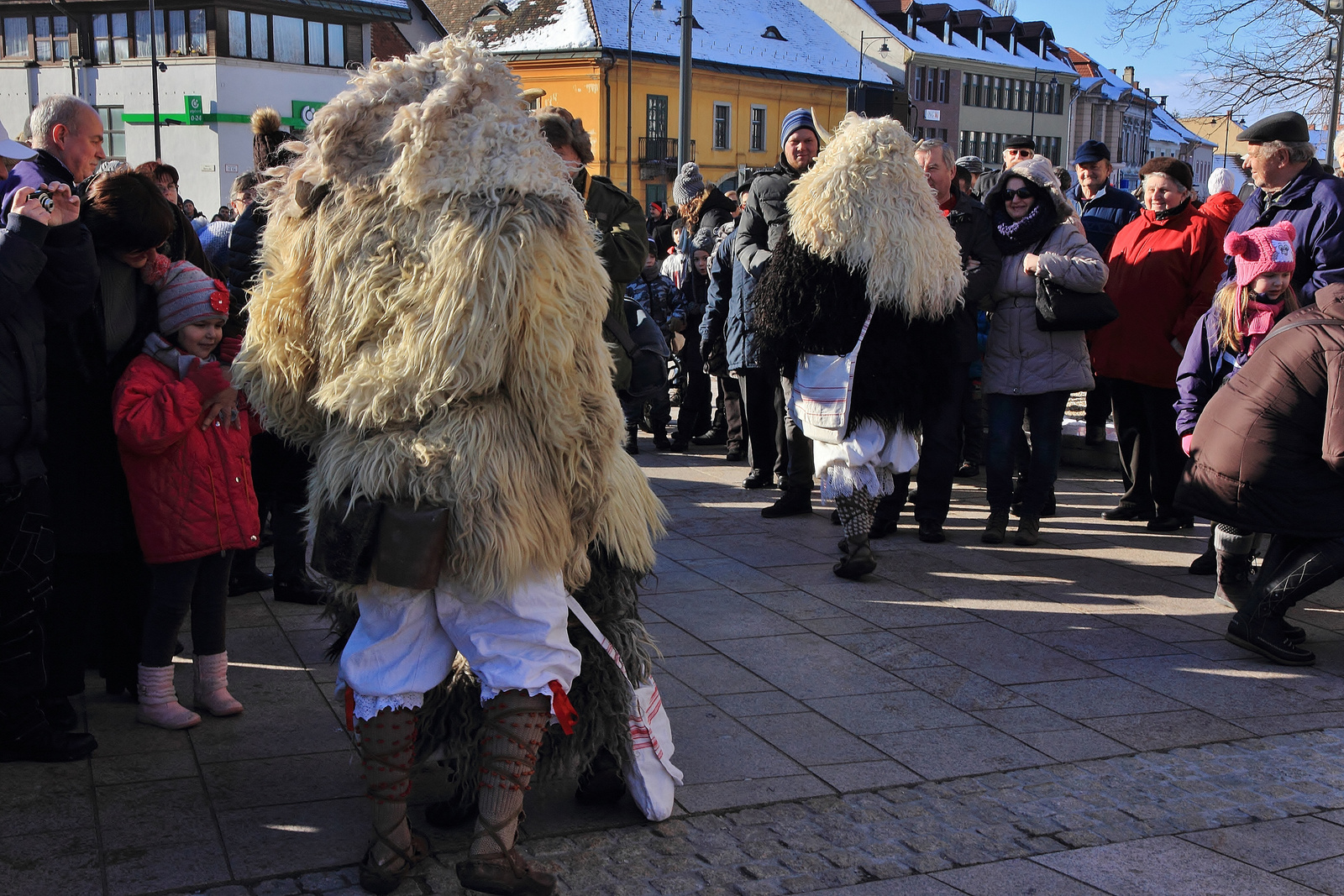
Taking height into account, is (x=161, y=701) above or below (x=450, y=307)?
below

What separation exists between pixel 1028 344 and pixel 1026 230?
2.01ft

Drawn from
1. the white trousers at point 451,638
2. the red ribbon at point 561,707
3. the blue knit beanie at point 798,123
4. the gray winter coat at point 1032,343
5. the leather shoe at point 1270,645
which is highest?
the blue knit beanie at point 798,123

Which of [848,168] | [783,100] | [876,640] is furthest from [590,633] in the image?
[783,100]

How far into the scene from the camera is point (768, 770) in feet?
12.7

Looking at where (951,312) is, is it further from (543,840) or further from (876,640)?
(543,840)

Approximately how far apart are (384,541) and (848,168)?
3.64 metres

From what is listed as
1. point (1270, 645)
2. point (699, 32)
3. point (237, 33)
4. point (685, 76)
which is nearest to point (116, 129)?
point (237, 33)

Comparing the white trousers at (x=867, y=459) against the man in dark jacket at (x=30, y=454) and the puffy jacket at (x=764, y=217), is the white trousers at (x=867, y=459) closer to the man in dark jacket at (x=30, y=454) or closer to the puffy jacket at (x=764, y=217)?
the puffy jacket at (x=764, y=217)

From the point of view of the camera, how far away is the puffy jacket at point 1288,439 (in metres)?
4.91

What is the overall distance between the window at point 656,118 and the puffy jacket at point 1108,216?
42.3m

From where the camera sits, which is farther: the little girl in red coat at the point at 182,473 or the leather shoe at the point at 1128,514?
the leather shoe at the point at 1128,514

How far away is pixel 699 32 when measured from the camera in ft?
167

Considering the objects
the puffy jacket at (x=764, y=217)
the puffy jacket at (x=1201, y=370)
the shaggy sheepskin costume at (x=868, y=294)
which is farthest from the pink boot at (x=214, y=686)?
the puffy jacket at (x=1201, y=370)

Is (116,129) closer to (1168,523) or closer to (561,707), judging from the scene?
(1168,523)
